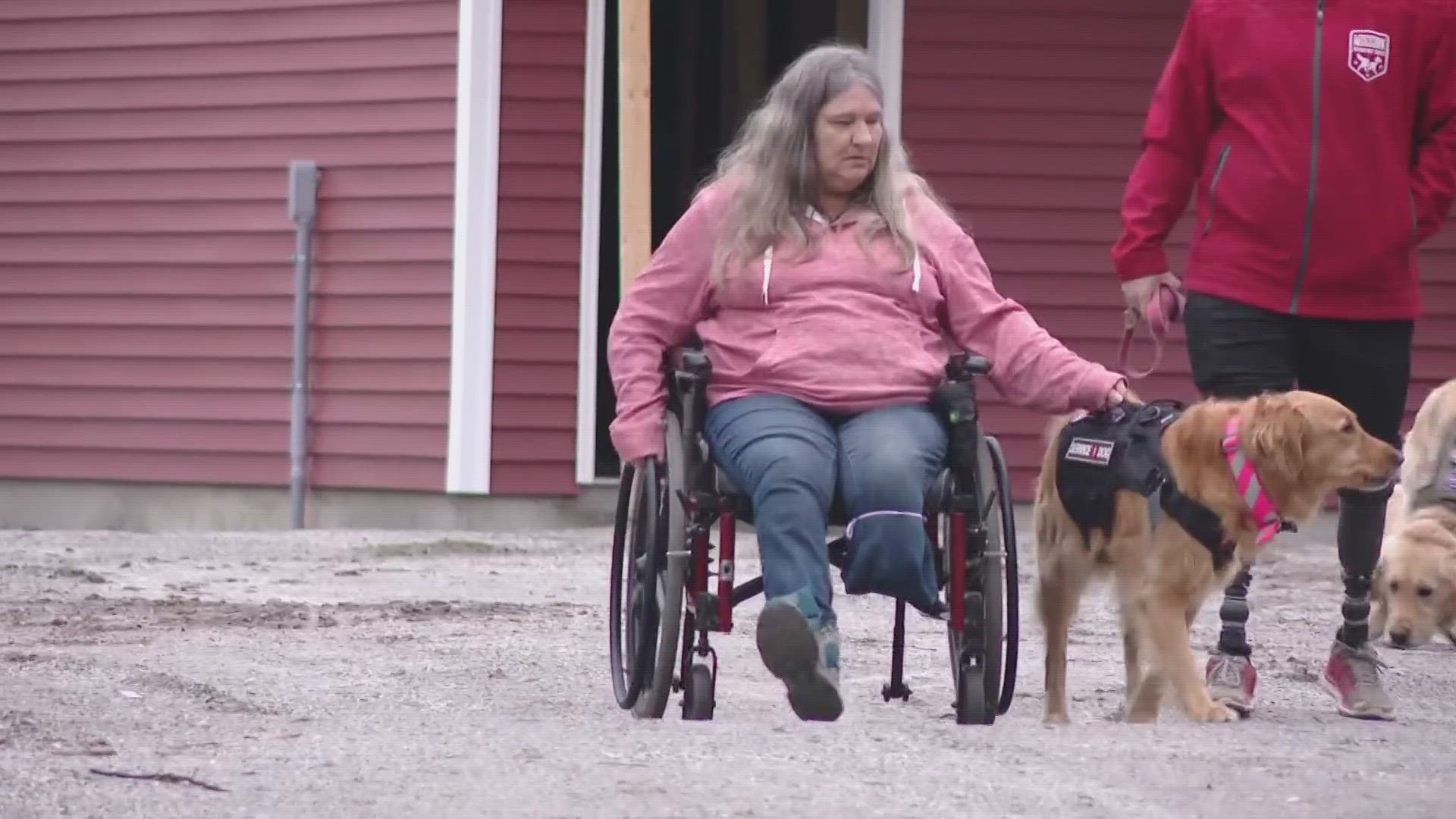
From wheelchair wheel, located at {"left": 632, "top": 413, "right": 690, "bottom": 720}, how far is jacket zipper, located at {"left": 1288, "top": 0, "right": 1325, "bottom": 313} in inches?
59.0

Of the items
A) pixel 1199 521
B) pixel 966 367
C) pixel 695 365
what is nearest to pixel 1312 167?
pixel 1199 521

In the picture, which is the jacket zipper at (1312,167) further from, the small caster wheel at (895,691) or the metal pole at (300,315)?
the metal pole at (300,315)

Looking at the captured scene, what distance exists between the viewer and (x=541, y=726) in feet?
Answer: 16.7

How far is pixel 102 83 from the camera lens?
11.8 meters

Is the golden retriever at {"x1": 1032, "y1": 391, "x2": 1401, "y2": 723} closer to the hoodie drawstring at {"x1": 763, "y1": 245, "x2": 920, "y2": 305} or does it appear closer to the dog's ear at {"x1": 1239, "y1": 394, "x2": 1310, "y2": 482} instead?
the dog's ear at {"x1": 1239, "y1": 394, "x2": 1310, "y2": 482}

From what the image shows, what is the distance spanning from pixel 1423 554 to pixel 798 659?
379cm

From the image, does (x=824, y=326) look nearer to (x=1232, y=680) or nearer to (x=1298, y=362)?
(x=1298, y=362)

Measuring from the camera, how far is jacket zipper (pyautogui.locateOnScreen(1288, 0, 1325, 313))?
5434 millimetres

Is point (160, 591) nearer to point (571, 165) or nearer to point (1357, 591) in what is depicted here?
point (571, 165)

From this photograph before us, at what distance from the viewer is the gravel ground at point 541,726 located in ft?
13.6

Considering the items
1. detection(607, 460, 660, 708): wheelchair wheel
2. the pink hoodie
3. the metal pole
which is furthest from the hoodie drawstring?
the metal pole

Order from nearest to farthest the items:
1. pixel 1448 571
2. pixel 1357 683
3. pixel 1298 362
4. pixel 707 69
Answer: pixel 1298 362 → pixel 1357 683 → pixel 1448 571 → pixel 707 69

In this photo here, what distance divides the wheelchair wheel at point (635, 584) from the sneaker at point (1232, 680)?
1.40 m

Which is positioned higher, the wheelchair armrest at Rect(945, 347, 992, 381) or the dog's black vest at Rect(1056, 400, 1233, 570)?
the wheelchair armrest at Rect(945, 347, 992, 381)
